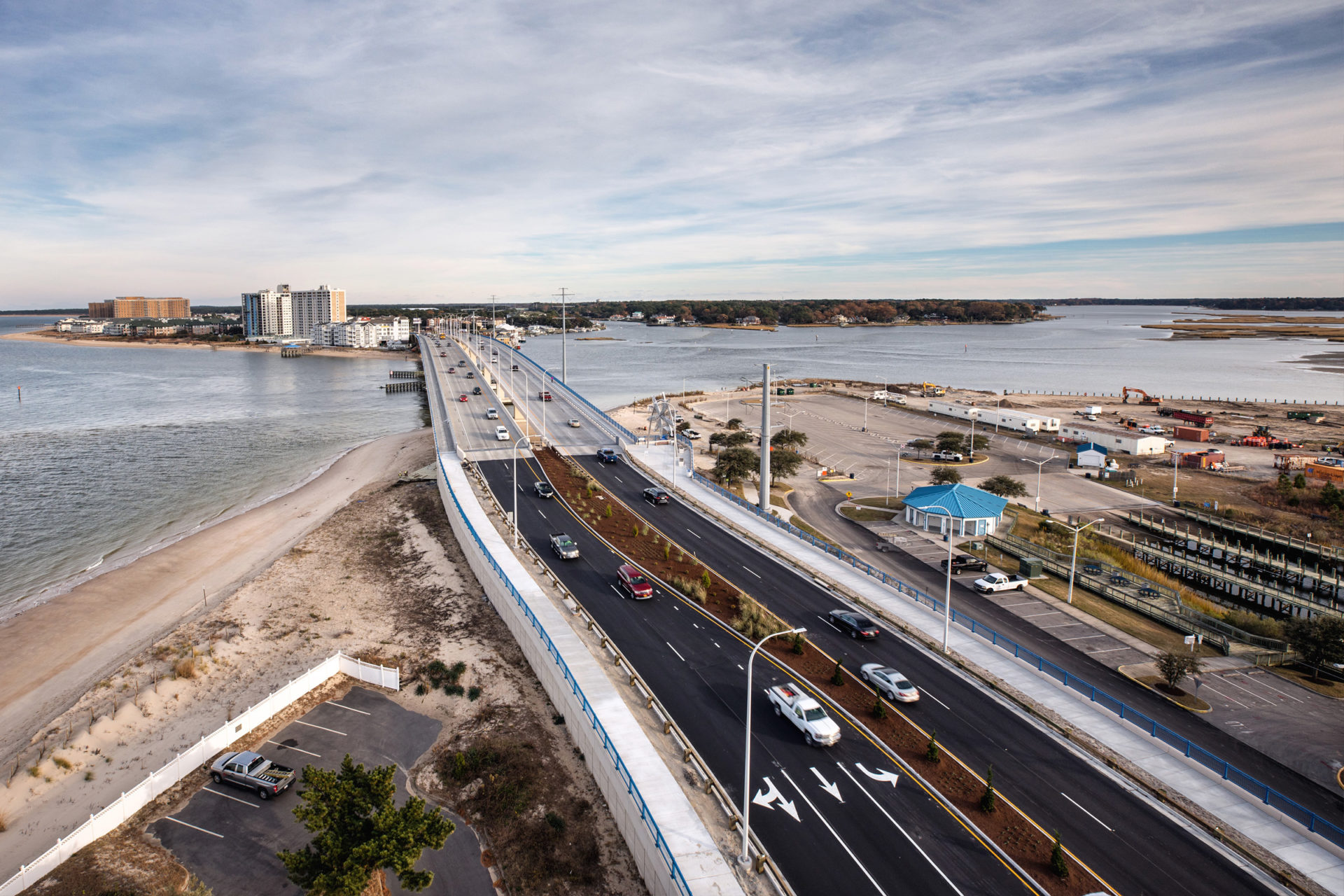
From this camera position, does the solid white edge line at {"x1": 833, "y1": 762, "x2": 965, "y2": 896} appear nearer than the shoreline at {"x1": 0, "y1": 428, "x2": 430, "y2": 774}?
Yes

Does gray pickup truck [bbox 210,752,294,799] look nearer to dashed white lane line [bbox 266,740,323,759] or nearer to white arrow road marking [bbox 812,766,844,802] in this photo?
dashed white lane line [bbox 266,740,323,759]

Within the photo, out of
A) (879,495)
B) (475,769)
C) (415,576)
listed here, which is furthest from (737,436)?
(475,769)

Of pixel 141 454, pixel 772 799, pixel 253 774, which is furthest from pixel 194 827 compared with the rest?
pixel 141 454

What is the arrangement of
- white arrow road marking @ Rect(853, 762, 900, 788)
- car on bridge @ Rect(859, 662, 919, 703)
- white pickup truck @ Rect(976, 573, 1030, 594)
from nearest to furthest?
white arrow road marking @ Rect(853, 762, 900, 788), car on bridge @ Rect(859, 662, 919, 703), white pickup truck @ Rect(976, 573, 1030, 594)

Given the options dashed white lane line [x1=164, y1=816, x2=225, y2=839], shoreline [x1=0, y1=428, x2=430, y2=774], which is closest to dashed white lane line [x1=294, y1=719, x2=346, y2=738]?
dashed white lane line [x1=164, y1=816, x2=225, y2=839]

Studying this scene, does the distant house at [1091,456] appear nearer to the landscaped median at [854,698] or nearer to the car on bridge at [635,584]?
the landscaped median at [854,698]

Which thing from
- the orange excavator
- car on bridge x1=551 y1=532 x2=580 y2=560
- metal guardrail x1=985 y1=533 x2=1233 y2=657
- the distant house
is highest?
the orange excavator

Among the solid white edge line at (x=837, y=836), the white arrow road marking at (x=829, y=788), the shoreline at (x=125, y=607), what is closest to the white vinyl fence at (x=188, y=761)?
the shoreline at (x=125, y=607)
